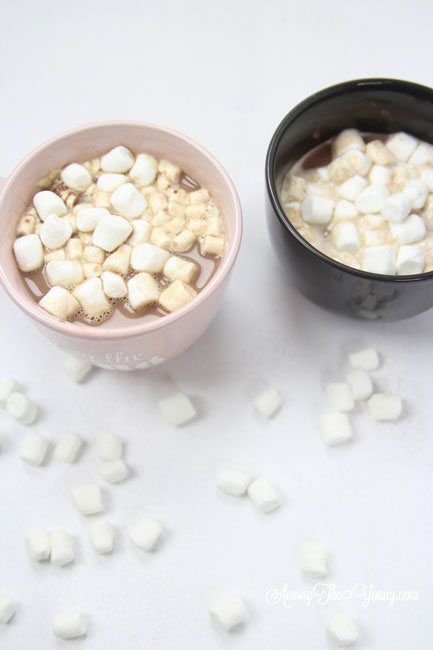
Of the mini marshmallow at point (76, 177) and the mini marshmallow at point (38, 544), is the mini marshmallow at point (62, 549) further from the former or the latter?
the mini marshmallow at point (76, 177)

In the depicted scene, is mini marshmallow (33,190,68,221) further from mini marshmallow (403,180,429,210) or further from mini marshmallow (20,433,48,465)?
mini marshmallow (403,180,429,210)

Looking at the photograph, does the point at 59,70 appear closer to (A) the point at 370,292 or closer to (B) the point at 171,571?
(A) the point at 370,292

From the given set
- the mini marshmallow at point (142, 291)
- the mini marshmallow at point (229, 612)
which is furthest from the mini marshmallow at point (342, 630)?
the mini marshmallow at point (142, 291)

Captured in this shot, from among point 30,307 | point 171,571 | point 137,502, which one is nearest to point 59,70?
point 30,307

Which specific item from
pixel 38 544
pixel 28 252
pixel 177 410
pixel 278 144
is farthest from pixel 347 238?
pixel 38 544

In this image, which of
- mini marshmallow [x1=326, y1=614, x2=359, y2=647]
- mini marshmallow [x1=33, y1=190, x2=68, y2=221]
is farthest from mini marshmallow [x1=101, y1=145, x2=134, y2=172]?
mini marshmallow [x1=326, y1=614, x2=359, y2=647]
